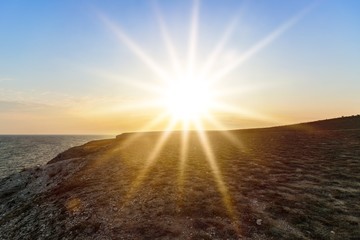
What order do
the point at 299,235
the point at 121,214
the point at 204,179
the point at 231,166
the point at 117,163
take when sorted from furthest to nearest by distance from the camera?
1. the point at 117,163
2. the point at 231,166
3. the point at 204,179
4. the point at 121,214
5. the point at 299,235

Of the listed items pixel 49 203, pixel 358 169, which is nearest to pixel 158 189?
pixel 49 203

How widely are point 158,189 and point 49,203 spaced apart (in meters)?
6.72

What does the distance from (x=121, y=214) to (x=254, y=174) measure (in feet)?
34.2

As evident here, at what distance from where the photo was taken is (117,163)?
2738 cm

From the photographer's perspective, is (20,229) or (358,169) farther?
(358,169)

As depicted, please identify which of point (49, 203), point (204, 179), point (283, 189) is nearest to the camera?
point (283, 189)

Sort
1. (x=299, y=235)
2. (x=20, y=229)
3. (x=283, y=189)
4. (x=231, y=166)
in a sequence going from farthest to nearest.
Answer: (x=231, y=166) < (x=283, y=189) < (x=20, y=229) < (x=299, y=235)

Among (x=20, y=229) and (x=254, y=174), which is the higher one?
(x=254, y=174)

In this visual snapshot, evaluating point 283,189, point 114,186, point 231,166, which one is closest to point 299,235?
point 283,189

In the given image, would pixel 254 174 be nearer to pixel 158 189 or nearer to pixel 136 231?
pixel 158 189

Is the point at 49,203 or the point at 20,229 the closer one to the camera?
the point at 20,229

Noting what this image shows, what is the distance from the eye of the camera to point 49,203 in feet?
60.1

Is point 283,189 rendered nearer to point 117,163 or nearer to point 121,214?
point 121,214

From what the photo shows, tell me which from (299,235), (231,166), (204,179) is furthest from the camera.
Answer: (231,166)
